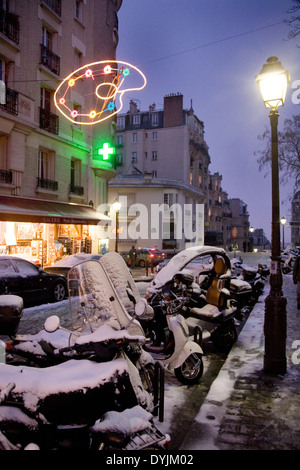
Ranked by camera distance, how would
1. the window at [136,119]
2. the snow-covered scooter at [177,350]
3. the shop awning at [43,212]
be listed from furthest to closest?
the window at [136,119] → the shop awning at [43,212] → the snow-covered scooter at [177,350]

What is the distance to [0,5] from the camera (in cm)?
1530

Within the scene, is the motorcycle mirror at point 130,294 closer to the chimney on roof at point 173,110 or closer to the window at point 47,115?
the window at point 47,115

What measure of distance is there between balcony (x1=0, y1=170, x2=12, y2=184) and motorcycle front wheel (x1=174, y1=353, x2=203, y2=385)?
12.6 meters

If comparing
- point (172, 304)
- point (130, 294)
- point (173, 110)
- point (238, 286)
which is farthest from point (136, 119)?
point (130, 294)

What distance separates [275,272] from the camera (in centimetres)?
554

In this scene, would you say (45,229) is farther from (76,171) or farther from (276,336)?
(276,336)

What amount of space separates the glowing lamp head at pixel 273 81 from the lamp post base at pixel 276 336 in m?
3.10

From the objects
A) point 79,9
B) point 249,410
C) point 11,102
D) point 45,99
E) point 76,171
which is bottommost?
point 249,410

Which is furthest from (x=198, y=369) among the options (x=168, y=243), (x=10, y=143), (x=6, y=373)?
(x=168, y=243)

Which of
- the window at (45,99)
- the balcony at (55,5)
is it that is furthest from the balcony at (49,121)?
the balcony at (55,5)

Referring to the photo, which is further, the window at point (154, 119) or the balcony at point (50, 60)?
the window at point (154, 119)

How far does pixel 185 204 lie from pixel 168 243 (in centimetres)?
701

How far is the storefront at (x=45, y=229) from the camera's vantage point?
15227mm

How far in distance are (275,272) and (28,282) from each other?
7862mm
